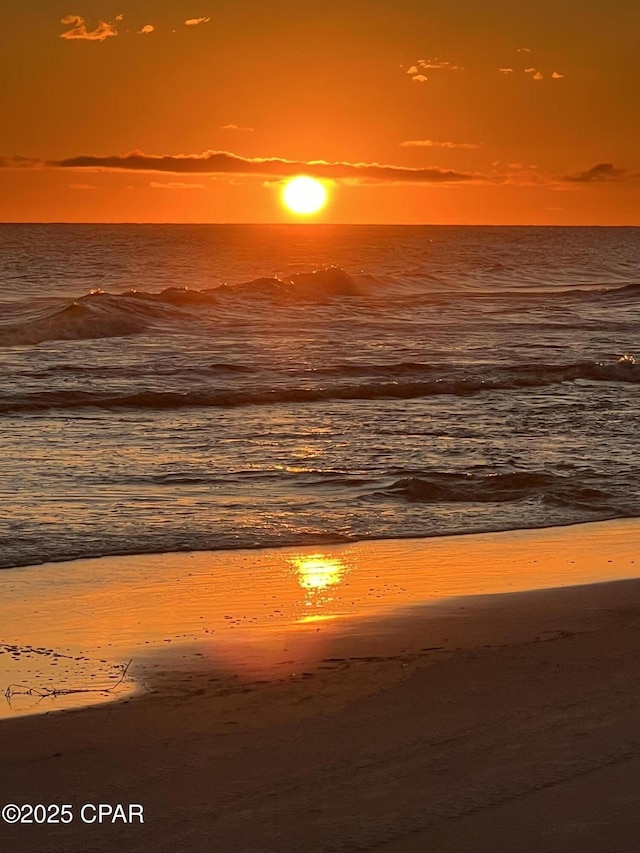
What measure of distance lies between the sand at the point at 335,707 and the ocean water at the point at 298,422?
1.60 meters

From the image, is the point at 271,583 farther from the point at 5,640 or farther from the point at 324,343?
the point at 324,343

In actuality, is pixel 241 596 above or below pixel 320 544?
below

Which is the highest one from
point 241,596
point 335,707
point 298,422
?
point 298,422

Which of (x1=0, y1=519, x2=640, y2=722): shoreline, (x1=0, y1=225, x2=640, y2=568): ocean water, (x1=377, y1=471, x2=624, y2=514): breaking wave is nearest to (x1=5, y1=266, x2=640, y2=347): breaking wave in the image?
(x1=0, y1=225, x2=640, y2=568): ocean water

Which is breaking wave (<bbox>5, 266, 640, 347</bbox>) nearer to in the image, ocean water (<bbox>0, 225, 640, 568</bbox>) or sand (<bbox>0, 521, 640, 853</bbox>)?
ocean water (<bbox>0, 225, 640, 568</bbox>)

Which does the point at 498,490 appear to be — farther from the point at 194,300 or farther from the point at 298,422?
the point at 194,300

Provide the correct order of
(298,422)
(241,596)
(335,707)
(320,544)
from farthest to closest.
Answer: 1. (298,422)
2. (320,544)
3. (241,596)
4. (335,707)

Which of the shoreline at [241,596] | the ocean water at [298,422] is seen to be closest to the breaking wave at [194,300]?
the ocean water at [298,422]

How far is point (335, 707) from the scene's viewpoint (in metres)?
5.62

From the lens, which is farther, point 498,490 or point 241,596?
point 498,490

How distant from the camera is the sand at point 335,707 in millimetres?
4340

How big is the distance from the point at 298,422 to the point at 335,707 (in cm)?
1144

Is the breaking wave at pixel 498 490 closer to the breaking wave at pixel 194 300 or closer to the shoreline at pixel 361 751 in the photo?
the shoreline at pixel 361 751

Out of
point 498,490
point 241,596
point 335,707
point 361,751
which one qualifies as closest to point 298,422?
point 498,490
